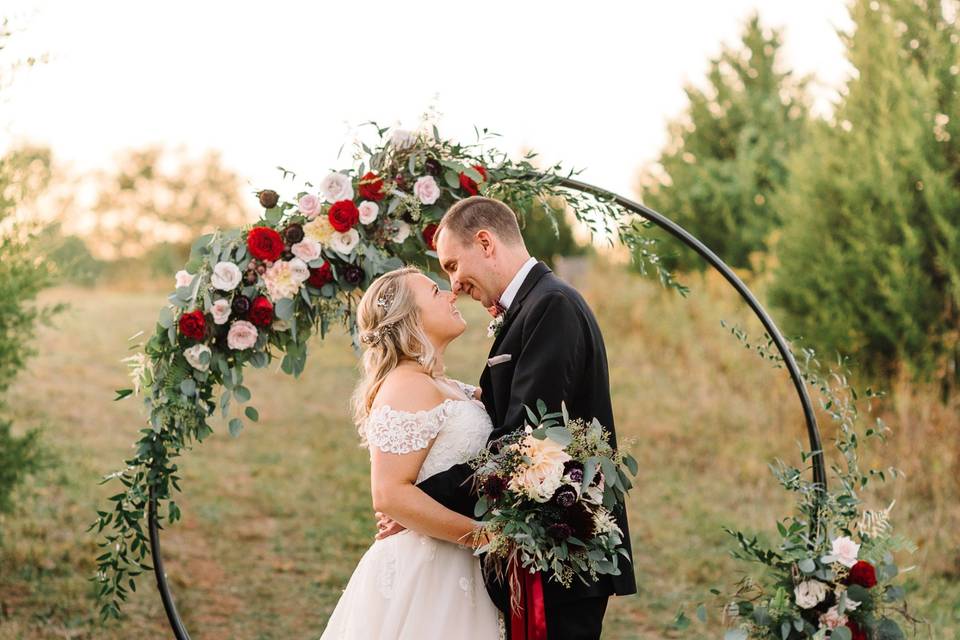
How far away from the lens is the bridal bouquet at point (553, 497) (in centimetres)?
341

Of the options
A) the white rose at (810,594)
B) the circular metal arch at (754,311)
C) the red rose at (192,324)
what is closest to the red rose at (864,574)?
the white rose at (810,594)

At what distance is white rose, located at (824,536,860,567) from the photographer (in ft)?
12.8

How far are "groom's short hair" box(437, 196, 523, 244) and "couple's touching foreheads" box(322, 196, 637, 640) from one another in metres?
0.07

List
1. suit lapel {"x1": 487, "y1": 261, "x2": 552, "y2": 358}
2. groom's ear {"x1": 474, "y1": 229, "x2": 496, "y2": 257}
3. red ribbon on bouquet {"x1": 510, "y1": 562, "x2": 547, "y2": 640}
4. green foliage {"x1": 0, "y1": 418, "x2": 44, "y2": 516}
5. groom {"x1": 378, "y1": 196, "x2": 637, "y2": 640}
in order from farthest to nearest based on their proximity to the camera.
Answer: green foliage {"x1": 0, "y1": 418, "x2": 44, "y2": 516} → groom's ear {"x1": 474, "y1": 229, "x2": 496, "y2": 257} → suit lapel {"x1": 487, "y1": 261, "x2": 552, "y2": 358} → groom {"x1": 378, "y1": 196, "x2": 637, "y2": 640} → red ribbon on bouquet {"x1": 510, "y1": 562, "x2": 547, "y2": 640}

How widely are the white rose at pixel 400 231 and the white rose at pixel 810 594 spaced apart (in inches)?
92.0

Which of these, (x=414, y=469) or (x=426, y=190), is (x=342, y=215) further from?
(x=414, y=469)

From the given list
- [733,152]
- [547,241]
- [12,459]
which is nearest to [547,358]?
[12,459]

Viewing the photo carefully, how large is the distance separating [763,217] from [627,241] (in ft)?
35.5

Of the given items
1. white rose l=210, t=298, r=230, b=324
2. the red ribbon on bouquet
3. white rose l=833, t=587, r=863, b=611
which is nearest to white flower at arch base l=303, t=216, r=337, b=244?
white rose l=210, t=298, r=230, b=324

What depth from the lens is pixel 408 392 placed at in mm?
3756

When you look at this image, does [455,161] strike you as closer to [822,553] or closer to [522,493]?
[522,493]

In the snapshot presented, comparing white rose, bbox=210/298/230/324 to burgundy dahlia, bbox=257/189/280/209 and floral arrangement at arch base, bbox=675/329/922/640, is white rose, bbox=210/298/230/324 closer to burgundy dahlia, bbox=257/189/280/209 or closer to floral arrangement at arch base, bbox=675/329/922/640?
burgundy dahlia, bbox=257/189/280/209

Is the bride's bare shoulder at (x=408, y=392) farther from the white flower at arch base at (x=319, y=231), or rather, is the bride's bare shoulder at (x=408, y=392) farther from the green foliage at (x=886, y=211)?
the green foliage at (x=886, y=211)

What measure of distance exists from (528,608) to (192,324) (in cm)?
192
